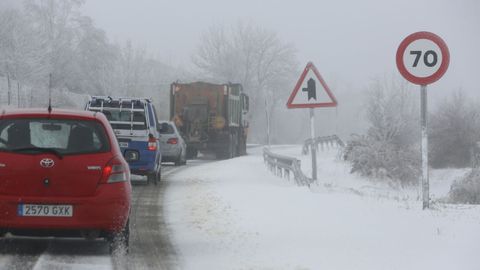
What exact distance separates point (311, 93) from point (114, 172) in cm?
629

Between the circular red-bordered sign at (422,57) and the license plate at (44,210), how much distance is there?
15.9ft

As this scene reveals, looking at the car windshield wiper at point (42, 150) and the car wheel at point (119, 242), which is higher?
the car windshield wiper at point (42, 150)

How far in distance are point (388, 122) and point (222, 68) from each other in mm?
43841

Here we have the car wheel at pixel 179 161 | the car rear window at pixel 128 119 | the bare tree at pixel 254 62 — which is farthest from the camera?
the bare tree at pixel 254 62

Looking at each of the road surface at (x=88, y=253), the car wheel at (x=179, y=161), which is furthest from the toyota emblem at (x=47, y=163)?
the car wheel at (x=179, y=161)

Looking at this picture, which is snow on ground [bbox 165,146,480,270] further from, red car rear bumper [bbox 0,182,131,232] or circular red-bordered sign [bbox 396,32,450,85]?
circular red-bordered sign [bbox 396,32,450,85]

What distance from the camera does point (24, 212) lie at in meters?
7.57

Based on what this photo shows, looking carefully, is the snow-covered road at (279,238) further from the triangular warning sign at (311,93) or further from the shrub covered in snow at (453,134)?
the shrub covered in snow at (453,134)

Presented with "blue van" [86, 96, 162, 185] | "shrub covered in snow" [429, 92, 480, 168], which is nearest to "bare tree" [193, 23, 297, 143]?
"shrub covered in snow" [429, 92, 480, 168]

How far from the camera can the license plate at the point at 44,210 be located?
757cm

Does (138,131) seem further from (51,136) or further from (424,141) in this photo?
(51,136)

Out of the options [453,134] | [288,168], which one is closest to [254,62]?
[453,134]

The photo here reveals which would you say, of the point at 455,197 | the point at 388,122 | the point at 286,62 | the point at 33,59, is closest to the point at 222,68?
the point at 286,62

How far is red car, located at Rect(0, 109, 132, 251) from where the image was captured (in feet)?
24.8
